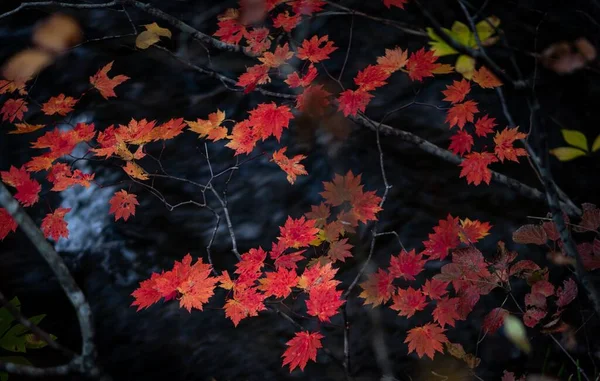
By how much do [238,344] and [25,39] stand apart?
408 cm

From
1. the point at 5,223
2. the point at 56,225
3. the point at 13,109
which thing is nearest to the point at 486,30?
the point at 56,225

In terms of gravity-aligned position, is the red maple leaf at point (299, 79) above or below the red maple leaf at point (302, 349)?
above

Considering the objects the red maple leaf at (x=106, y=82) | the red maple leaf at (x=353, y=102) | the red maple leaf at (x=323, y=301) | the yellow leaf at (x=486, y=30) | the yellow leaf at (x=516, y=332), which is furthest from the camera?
the red maple leaf at (x=106, y=82)

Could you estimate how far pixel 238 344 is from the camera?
12.1 ft

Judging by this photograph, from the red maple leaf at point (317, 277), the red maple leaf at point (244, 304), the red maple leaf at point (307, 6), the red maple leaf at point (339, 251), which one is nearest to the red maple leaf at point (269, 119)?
the red maple leaf at point (307, 6)

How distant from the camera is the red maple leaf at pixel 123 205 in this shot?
13.8 feet

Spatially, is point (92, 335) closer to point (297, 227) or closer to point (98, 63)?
point (297, 227)

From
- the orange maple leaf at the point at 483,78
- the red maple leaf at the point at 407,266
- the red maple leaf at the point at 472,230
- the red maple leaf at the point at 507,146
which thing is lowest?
the red maple leaf at the point at 407,266

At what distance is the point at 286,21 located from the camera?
4.52m

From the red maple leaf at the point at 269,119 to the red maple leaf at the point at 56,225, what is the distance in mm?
1732

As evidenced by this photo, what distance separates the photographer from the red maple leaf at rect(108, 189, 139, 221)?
4207mm

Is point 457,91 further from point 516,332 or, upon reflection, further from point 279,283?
point 279,283

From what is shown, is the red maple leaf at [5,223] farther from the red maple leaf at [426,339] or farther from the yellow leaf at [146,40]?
the red maple leaf at [426,339]

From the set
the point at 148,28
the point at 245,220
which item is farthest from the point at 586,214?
the point at 148,28
